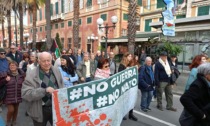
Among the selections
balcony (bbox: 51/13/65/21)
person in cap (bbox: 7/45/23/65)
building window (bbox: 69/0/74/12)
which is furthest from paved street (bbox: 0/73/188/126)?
balcony (bbox: 51/13/65/21)

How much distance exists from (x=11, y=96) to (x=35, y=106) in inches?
68.7

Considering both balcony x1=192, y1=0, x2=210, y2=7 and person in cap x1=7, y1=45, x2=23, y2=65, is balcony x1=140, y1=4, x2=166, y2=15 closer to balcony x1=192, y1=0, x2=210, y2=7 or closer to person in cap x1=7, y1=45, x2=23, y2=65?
balcony x1=192, y1=0, x2=210, y2=7

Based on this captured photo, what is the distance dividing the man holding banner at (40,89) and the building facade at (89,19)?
18.8 meters

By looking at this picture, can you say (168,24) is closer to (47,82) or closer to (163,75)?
(163,75)

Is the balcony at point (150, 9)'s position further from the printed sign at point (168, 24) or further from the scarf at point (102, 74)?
the scarf at point (102, 74)

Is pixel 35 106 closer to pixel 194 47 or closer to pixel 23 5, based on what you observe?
pixel 194 47

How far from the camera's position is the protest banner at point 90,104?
7.50 ft

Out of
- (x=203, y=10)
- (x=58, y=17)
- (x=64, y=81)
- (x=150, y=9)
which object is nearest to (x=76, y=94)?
(x=64, y=81)

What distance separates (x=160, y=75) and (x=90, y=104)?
3118 mm

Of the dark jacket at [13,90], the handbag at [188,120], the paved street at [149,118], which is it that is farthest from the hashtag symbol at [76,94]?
the paved street at [149,118]

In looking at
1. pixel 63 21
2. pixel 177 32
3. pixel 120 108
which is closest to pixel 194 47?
pixel 177 32

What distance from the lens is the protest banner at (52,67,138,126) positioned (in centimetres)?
229

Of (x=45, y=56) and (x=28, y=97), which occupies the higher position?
(x=45, y=56)

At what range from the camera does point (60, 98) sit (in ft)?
7.44
